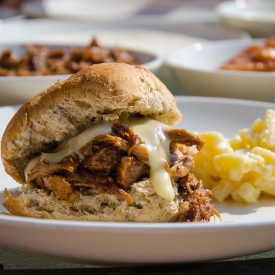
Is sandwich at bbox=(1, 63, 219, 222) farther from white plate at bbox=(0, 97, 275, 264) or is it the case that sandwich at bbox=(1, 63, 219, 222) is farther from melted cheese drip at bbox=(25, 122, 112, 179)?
white plate at bbox=(0, 97, 275, 264)

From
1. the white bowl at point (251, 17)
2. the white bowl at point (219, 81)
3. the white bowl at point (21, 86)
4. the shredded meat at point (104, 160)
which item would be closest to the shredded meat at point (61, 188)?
the shredded meat at point (104, 160)

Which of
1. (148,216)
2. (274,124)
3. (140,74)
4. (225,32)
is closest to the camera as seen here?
(148,216)

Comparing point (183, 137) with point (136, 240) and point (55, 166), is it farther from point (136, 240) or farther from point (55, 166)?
point (136, 240)

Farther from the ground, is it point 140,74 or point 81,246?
point 140,74

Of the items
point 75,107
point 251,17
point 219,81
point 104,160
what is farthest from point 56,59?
point 251,17

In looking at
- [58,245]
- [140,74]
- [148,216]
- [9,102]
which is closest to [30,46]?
[9,102]

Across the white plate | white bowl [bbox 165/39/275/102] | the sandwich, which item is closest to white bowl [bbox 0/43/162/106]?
white bowl [bbox 165/39/275/102]

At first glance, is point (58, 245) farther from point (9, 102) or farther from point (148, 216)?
point (9, 102)
